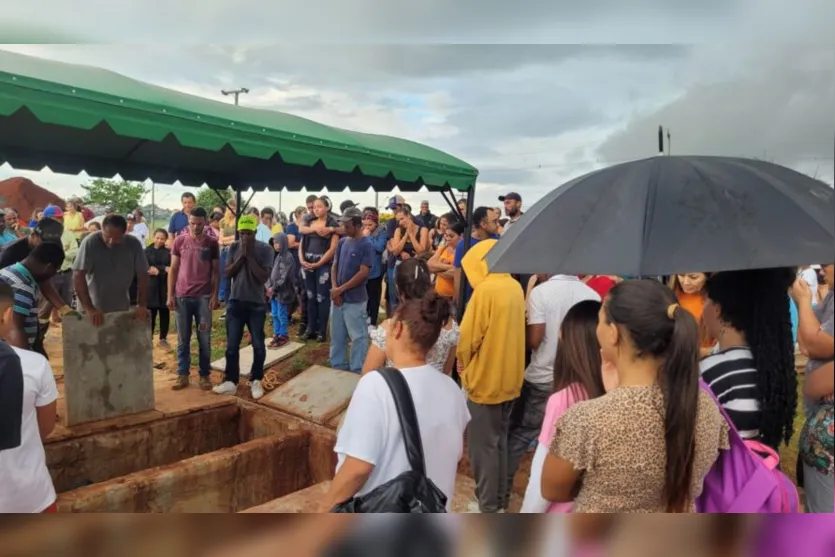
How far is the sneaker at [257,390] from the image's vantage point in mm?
4128

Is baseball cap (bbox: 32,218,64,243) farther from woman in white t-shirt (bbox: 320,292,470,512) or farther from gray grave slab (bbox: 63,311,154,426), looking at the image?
woman in white t-shirt (bbox: 320,292,470,512)

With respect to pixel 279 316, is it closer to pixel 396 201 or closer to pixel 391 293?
pixel 391 293

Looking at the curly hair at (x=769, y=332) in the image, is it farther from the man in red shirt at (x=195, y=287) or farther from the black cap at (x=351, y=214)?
the man in red shirt at (x=195, y=287)

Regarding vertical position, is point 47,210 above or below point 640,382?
above

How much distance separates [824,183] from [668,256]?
46 centimetres

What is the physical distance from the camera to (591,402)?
1.11m

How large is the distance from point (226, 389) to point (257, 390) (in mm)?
244

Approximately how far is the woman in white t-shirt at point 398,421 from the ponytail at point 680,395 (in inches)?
22.3

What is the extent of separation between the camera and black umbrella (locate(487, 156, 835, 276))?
3.82 ft

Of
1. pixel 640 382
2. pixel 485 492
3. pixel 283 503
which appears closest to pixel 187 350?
pixel 283 503

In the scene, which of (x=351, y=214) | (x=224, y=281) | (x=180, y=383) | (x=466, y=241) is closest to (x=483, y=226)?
(x=466, y=241)

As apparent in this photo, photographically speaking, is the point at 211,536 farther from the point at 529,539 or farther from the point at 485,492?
the point at 485,492

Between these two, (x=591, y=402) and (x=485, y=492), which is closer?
(x=591, y=402)

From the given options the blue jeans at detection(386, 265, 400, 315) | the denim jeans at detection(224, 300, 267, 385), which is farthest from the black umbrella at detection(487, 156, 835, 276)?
the denim jeans at detection(224, 300, 267, 385)
